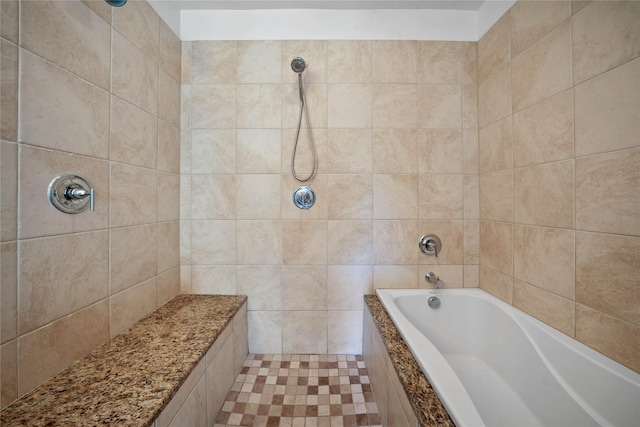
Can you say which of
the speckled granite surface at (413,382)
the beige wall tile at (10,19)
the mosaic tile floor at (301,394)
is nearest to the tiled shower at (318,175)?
the beige wall tile at (10,19)

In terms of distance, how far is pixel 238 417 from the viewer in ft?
3.34

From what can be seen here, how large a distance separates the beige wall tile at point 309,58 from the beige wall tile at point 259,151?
0.35 m

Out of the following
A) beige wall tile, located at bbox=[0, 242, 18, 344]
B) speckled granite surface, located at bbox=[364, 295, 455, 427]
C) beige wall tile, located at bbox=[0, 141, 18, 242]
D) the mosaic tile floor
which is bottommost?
the mosaic tile floor

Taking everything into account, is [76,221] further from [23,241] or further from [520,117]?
[520,117]

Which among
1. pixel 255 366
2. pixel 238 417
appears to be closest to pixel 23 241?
pixel 238 417

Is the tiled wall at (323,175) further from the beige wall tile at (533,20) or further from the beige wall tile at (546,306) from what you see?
the beige wall tile at (546,306)

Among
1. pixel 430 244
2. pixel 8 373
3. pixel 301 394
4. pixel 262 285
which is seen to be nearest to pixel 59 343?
pixel 8 373

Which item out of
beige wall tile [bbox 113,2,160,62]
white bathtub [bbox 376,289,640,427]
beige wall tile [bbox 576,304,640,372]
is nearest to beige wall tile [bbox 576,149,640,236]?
beige wall tile [bbox 576,304,640,372]

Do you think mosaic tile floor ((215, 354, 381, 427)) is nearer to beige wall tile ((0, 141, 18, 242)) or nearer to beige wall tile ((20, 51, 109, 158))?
beige wall tile ((0, 141, 18, 242))

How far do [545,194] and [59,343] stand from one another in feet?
6.38

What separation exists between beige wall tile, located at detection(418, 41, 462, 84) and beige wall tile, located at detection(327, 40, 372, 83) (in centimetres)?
33

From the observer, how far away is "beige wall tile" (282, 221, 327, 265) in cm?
143

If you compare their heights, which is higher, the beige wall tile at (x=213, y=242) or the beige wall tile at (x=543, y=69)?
the beige wall tile at (x=543, y=69)

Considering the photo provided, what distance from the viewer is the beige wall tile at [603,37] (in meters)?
0.74
